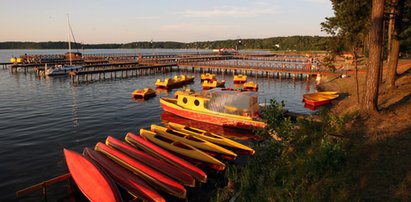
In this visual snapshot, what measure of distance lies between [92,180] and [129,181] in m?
1.80

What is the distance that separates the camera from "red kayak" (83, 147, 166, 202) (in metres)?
13.1

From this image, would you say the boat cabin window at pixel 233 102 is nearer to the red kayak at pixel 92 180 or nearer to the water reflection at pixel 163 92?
the red kayak at pixel 92 180

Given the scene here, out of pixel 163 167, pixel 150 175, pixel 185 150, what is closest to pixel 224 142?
pixel 185 150

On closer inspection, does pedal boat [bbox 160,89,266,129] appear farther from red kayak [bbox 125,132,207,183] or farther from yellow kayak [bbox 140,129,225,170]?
red kayak [bbox 125,132,207,183]

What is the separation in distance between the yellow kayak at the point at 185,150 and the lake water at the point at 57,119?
21.8 ft

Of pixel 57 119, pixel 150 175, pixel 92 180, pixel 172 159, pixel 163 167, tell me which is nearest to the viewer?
pixel 92 180

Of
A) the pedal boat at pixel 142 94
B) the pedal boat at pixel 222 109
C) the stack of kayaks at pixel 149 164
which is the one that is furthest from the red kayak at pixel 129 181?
the pedal boat at pixel 142 94

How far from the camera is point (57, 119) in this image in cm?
3219

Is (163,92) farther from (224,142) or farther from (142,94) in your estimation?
(224,142)

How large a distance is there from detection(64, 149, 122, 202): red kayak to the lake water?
4.46 m

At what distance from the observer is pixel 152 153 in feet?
56.9

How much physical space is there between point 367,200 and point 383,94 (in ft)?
67.5

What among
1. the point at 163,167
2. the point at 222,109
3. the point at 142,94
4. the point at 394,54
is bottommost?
the point at 163,167

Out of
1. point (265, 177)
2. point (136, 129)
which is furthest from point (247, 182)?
point (136, 129)
